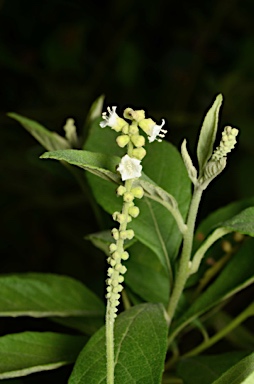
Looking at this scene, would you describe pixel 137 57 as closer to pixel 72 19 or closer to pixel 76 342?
pixel 72 19

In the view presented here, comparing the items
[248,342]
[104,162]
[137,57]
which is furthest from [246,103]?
[104,162]

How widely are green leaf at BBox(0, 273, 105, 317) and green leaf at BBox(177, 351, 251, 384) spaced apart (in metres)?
0.14

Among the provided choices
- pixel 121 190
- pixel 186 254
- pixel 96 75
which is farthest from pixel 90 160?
pixel 96 75

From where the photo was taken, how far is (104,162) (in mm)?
623

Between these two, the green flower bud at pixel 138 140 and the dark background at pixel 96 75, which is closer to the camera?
the green flower bud at pixel 138 140

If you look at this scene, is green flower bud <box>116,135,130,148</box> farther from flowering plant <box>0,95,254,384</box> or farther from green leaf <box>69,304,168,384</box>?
green leaf <box>69,304,168,384</box>

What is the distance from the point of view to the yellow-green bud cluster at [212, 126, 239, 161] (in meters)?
0.59

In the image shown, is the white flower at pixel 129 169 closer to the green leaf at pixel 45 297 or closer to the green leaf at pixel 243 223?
the green leaf at pixel 243 223

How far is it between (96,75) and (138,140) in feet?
5.63

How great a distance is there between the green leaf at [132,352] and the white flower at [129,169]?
0.20 meters

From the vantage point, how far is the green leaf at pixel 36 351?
71 cm

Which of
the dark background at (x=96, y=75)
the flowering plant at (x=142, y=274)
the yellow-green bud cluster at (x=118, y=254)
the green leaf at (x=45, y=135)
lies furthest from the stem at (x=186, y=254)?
the dark background at (x=96, y=75)

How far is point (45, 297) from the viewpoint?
0.87 meters

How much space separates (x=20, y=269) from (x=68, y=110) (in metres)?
0.64
